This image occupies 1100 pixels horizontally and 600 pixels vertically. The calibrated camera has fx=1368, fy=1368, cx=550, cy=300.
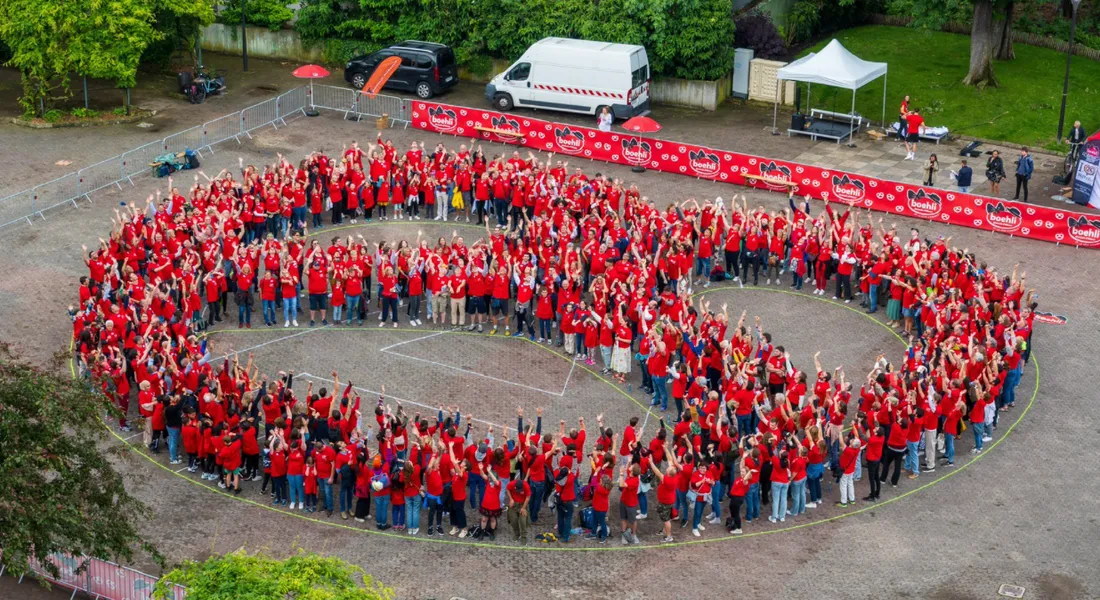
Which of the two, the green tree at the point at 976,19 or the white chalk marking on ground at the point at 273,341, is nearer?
the white chalk marking on ground at the point at 273,341

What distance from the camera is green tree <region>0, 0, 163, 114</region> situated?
41.0m

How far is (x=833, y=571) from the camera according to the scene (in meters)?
21.1

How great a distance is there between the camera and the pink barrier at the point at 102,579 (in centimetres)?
1916

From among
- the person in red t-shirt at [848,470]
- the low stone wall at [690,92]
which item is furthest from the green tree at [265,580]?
the low stone wall at [690,92]

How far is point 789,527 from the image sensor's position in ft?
73.4

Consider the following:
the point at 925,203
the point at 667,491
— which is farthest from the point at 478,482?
the point at 925,203

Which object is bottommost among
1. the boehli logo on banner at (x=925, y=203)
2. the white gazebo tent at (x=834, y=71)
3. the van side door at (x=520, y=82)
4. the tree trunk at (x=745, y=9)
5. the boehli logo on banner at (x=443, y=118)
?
the boehli logo on banner at (x=925, y=203)

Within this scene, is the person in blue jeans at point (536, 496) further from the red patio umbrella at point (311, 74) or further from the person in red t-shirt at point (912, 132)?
the red patio umbrella at point (311, 74)

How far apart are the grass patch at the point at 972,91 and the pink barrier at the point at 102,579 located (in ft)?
102

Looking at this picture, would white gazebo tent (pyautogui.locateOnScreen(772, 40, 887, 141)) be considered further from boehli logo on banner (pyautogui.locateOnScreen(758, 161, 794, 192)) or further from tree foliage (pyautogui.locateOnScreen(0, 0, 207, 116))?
tree foliage (pyautogui.locateOnScreen(0, 0, 207, 116))

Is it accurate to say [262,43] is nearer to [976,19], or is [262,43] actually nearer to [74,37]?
[74,37]

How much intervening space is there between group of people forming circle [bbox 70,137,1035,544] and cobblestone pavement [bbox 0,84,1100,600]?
55 cm

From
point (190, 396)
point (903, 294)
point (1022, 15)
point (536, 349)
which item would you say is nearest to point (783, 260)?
point (903, 294)

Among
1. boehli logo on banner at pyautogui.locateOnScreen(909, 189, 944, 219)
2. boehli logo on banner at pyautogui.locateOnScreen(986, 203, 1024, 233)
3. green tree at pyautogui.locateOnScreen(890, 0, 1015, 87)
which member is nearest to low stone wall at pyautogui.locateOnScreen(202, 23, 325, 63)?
→ green tree at pyautogui.locateOnScreen(890, 0, 1015, 87)
